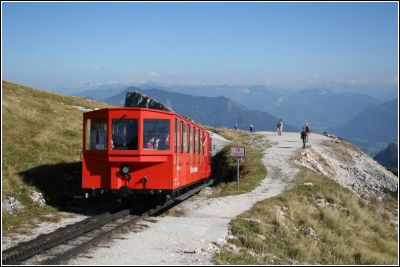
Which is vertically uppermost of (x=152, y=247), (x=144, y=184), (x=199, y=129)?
(x=199, y=129)

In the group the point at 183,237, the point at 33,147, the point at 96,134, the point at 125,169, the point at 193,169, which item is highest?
the point at 96,134

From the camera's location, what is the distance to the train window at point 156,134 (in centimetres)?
1894

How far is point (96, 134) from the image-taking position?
63.7 feet

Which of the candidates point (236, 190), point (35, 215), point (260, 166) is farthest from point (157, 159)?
point (260, 166)

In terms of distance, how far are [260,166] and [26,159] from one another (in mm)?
15771

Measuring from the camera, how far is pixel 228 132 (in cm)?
5972

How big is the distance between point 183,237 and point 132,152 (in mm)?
4796

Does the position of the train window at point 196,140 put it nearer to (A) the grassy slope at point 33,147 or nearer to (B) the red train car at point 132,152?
(B) the red train car at point 132,152

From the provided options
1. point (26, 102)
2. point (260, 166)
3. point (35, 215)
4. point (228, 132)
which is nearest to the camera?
point (35, 215)

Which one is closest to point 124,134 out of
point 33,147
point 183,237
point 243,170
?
point 183,237

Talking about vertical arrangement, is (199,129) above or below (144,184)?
above

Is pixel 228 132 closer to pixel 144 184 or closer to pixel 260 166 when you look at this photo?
pixel 260 166

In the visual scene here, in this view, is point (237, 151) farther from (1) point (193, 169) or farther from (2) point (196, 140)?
(1) point (193, 169)

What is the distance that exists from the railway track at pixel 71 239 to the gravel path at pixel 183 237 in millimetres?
421
